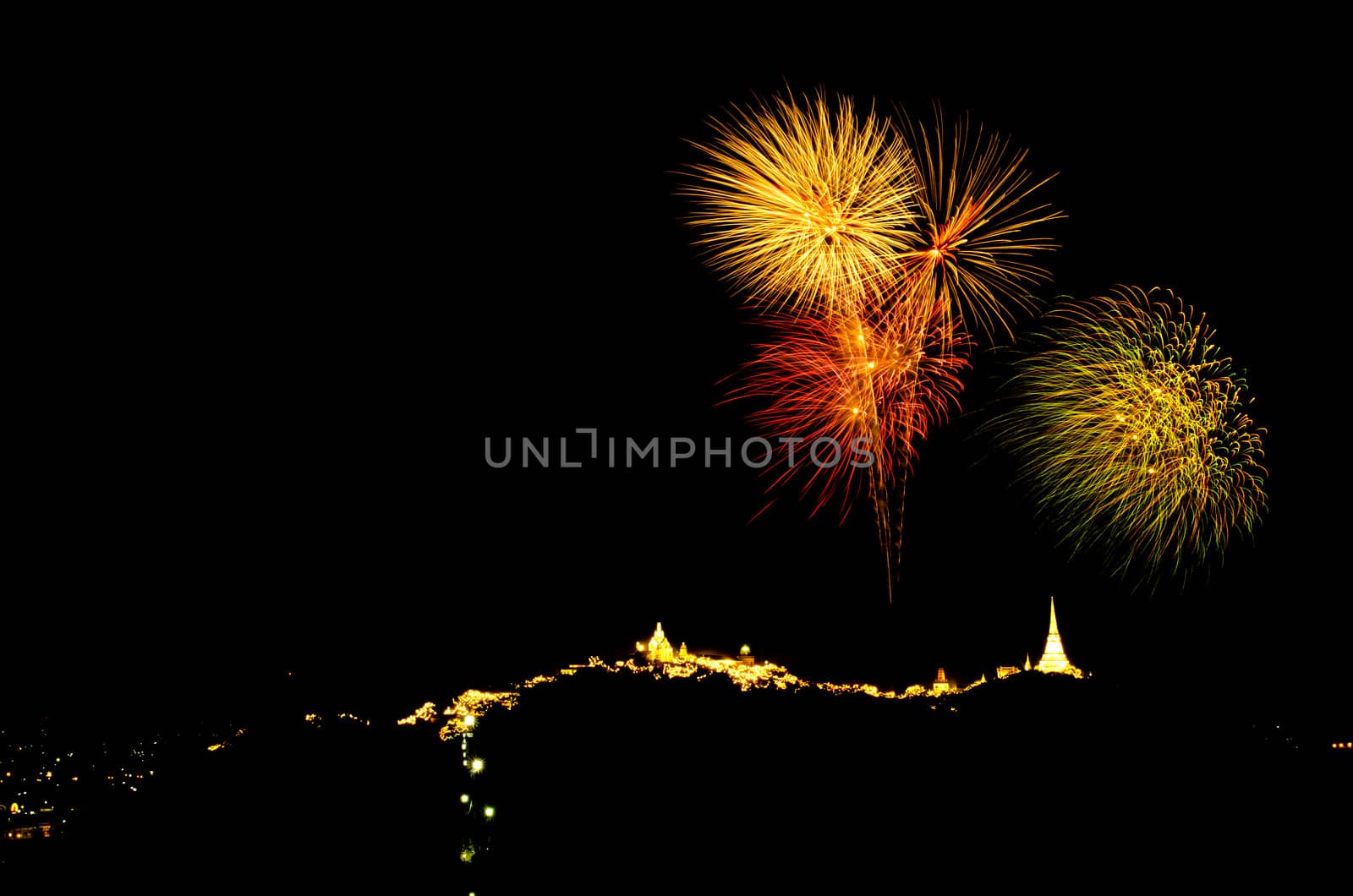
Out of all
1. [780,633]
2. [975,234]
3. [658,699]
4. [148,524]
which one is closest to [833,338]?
[975,234]

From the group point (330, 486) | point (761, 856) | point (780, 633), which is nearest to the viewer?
point (761, 856)

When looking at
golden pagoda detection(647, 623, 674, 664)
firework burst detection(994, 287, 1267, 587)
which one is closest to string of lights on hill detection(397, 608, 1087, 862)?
golden pagoda detection(647, 623, 674, 664)

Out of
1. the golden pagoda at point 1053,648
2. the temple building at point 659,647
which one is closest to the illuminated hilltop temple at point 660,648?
the temple building at point 659,647

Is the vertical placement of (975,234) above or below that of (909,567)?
above

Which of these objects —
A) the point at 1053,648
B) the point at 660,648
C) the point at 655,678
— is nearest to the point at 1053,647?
the point at 1053,648

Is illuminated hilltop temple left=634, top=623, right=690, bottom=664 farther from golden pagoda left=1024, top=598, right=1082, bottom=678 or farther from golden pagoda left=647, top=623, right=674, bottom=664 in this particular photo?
golden pagoda left=1024, top=598, right=1082, bottom=678

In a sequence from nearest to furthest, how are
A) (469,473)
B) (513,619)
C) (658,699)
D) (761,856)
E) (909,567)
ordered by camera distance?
(761,856)
(658,699)
(469,473)
(513,619)
(909,567)

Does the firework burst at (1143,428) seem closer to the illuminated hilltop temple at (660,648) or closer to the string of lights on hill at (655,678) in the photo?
the string of lights on hill at (655,678)

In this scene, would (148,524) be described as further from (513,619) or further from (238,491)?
(513,619)
